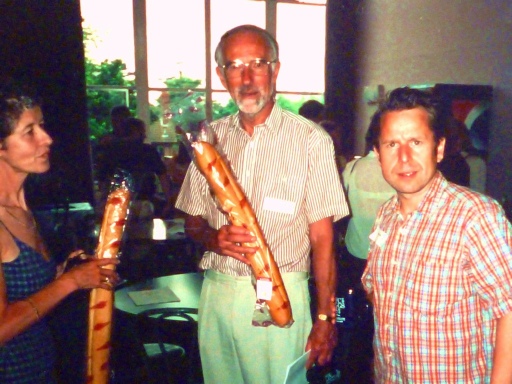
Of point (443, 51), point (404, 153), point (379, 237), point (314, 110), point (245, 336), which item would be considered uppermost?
point (443, 51)

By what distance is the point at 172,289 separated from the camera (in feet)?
9.65

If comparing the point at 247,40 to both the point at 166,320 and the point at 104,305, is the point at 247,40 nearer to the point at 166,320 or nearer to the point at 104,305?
the point at 104,305

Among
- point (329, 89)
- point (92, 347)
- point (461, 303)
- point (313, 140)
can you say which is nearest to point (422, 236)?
point (461, 303)

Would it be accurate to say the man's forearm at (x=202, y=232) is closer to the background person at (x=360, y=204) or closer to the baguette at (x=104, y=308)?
the baguette at (x=104, y=308)

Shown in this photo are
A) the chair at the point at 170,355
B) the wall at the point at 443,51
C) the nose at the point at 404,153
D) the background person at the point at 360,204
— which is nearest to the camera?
the nose at the point at 404,153

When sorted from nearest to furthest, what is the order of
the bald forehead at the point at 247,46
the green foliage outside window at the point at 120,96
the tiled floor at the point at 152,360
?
the bald forehead at the point at 247,46
the tiled floor at the point at 152,360
the green foliage outside window at the point at 120,96

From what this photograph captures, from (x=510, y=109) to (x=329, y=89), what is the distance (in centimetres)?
461

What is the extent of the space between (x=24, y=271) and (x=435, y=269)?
1.31 meters

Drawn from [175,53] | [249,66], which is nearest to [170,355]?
[249,66]

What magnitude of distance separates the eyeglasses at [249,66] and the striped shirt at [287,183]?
0.17 metres


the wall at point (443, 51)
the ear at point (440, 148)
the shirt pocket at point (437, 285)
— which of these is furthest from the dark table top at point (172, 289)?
the wall at point (443, 51)

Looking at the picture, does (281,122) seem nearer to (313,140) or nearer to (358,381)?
(313,140)

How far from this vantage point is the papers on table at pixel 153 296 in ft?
8.76

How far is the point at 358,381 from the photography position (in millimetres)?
2330
